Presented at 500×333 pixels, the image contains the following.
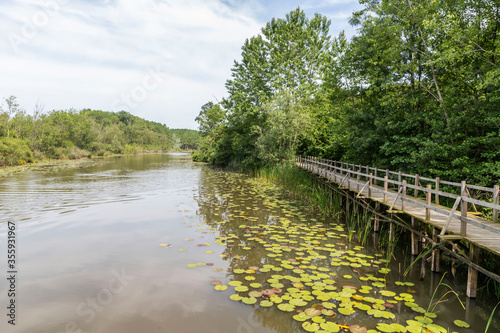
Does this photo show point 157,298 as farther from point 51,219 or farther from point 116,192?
point 116,192

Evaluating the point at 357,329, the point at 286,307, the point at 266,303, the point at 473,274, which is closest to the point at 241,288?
the point at 266,303

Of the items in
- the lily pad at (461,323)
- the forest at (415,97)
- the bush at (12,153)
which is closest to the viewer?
the lily pad at (461,323)

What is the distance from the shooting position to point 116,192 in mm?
18156

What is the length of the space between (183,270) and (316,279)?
10.2 feet

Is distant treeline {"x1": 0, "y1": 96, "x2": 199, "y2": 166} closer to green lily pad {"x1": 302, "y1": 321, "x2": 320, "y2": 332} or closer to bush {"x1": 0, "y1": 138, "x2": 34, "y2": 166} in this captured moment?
bush {"x1": 0, "y1": 138, "x2": 34, "y2": 166}

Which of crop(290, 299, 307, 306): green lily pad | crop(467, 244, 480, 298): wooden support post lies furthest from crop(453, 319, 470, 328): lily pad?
crop(290, 299, 307, 306): green lily pad

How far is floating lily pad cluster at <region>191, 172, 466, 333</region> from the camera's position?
4793 mm

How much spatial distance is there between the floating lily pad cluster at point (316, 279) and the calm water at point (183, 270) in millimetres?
32

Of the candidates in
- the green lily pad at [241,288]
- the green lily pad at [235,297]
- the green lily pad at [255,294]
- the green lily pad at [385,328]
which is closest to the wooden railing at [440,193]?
the green lily pad at [385,328]

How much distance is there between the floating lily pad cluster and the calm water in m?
0.03

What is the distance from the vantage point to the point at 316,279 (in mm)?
6250

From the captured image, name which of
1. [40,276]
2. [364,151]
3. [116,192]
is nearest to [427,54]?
[364,151]

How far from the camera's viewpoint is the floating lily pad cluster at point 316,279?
4.79 metres

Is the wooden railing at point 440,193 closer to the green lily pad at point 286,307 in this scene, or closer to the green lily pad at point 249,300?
the green lily pad at point 286,307
